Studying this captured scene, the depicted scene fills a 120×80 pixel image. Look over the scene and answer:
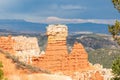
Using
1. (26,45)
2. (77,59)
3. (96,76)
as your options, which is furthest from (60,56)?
(26,45)

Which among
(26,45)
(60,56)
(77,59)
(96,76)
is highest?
(60,56)

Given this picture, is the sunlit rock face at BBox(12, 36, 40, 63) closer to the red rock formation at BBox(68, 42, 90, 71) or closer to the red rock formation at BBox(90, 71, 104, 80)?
the red rock formation at BBox(68, 42, 90, 71)

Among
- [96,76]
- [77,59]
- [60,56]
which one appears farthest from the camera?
[77,59]

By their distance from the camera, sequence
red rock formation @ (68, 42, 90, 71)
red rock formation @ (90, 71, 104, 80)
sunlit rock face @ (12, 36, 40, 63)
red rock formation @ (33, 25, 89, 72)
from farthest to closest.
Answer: sunlit rock face @ (12, 36, 40, 63) → red rock formation @ (68, 42, 90, 71) → red rock formation @ (33, 25, 89, 72) → red rock formation @ (90, 71, 104, 80)

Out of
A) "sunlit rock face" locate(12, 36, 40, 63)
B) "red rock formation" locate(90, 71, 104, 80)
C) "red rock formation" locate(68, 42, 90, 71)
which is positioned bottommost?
"sunlit rock face" locate(12, 36, 40, 63)

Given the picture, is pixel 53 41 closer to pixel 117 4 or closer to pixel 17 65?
pixel 117 4

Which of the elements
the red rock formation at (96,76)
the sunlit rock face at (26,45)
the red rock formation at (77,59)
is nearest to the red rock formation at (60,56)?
the red rock formation at (77,59)

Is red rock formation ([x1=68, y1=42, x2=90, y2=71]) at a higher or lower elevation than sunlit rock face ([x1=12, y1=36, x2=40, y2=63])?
higher

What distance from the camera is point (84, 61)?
4171 inches

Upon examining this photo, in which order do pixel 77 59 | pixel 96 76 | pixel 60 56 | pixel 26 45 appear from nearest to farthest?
pixel 96 76, pixel 60 56, pixel 77 59, pixel 26 45

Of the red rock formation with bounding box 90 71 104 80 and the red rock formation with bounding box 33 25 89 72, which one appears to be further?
the red rock formation with bounding box 33 25 89 72

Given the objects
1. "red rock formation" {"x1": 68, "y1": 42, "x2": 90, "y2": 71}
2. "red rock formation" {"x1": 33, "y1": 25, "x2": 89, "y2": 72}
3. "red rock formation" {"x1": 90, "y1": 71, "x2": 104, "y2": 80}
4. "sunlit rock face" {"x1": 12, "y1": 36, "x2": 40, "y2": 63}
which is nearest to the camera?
"red rock formation" {"x1": 90, "y1": 71, "x2": 104, "y2": 80}

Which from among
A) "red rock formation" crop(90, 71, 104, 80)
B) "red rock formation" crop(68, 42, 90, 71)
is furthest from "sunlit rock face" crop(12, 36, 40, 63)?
"red rock formation" crop(90, 71, 104, 80)

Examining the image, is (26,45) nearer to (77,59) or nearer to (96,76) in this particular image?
(77,59)
